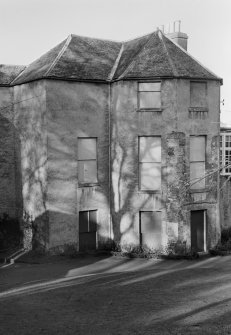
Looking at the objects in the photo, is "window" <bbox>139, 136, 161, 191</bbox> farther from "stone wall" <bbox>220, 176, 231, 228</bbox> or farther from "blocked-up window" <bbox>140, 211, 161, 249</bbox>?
"stone wall" <bbox>220, 176, 231, 228</bbox>

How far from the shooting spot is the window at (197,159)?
77.5ft

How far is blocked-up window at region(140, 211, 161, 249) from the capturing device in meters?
23.4

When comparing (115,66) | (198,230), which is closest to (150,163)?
(198,230)

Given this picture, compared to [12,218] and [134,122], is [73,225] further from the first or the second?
[134,122]

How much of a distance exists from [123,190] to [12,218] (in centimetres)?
Result: 649

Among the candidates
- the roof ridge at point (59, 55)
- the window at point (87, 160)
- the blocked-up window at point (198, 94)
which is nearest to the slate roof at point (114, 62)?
the roof ridge at point (59, 55)

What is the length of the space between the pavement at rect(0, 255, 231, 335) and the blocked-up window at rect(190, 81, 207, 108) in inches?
315

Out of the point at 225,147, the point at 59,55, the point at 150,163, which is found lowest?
the point at 150,163

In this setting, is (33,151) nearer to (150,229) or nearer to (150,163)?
(150,163)

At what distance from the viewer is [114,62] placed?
2503 centimetres

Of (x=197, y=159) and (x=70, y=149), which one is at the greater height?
(x=70, y=149)

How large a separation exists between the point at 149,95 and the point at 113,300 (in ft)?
38.8

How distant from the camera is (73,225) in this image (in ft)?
75.8

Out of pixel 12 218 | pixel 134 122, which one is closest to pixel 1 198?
pixel 12 218
